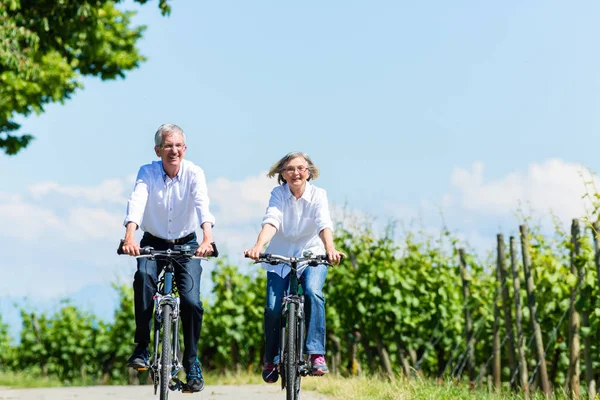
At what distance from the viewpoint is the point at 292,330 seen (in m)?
5.39

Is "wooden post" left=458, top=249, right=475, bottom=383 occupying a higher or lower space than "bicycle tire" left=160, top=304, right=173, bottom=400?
higher

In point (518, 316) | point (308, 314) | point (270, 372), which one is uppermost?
point (518, 316)

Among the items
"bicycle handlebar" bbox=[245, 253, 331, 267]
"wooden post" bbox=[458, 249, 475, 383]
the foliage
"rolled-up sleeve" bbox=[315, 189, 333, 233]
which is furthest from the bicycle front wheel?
"wooden post" bbox=[458, 249, 475, 383]

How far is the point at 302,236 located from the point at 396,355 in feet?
21.5

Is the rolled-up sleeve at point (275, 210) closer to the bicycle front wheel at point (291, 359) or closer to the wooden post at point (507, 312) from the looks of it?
the bicycle front wheel at point (291, 359)

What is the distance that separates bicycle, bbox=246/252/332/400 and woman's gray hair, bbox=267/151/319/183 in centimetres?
63

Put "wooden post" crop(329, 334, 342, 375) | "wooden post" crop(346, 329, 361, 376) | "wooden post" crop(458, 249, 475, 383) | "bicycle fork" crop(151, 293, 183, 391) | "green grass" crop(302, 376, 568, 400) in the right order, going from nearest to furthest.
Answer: "bicycle fork" crop(151, 293, 183, 391)
"green grass" crop(302, 376, 568, 400)
"wooden post" crop(458, 249, 475, 383)
"wooden post" crop(346, 329, 361, 376)
"wooden post" crop(329, 334, 342, 375)

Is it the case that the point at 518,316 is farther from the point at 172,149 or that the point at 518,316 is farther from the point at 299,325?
the point at 172,149

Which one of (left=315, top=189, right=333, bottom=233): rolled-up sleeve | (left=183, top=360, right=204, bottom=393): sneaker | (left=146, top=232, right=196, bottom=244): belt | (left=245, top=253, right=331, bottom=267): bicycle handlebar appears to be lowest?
(left=183, top=360, right=204, bottom=393): sneaker

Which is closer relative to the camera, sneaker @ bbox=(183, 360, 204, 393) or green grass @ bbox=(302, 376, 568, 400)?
sneaker @ bbox=(183, 360, 204, 393)

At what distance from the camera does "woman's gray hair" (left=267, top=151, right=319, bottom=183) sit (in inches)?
227

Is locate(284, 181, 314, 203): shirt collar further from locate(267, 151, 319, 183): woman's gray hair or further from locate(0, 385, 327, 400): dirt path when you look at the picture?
locate(0, 385, 327, 400): dirt path

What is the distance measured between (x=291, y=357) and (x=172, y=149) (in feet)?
5.01

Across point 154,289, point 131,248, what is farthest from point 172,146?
point 154,289
